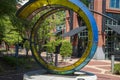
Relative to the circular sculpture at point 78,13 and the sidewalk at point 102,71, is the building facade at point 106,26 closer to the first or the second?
the sidewalk at point 102,71

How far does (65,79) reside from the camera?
1277cm

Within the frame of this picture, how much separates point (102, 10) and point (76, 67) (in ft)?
73.7

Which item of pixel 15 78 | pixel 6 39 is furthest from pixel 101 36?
pixel 15 78

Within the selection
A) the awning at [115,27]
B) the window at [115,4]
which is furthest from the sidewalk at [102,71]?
the window at [115,4]

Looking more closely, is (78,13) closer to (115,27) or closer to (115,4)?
(115,27)

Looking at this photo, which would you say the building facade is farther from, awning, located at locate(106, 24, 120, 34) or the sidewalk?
the sidewalk

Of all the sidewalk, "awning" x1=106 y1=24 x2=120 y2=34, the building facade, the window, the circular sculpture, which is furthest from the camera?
the window

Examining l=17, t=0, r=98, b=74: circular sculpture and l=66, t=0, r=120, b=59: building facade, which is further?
l=66, t=0, r=120, b=59: building facade

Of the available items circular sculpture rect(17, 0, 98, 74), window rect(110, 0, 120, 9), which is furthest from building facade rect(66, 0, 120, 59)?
circular sculpture rect(17, 0, 98, 74)

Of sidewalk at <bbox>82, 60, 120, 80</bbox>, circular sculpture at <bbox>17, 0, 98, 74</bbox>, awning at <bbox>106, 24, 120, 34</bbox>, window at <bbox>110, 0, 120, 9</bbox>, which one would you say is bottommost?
sidewalk at <bbox>82, 60, 120, 80</bbox>

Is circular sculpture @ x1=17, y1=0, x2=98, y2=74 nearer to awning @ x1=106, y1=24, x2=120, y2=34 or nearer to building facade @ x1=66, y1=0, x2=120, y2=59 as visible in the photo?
awning @ x1=106, y1=24, x2=120, y2=34

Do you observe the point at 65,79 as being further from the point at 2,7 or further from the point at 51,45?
the point at 51,45

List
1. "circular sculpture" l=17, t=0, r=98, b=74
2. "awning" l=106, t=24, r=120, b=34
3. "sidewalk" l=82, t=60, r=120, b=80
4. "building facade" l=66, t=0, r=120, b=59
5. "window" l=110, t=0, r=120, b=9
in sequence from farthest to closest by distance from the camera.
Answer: "window" l=110, t=0, r=120, b=9, "building facade" l=66, t=0, r=120, b=59, "awning" l=106, t=24, r=120, b=34, "sidewalk" l=82, t=60, r=120, b=80, "circular sculpture" l=17, t=0, r=98, b=74

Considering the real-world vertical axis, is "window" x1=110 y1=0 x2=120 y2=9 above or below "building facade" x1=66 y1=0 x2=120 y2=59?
above
